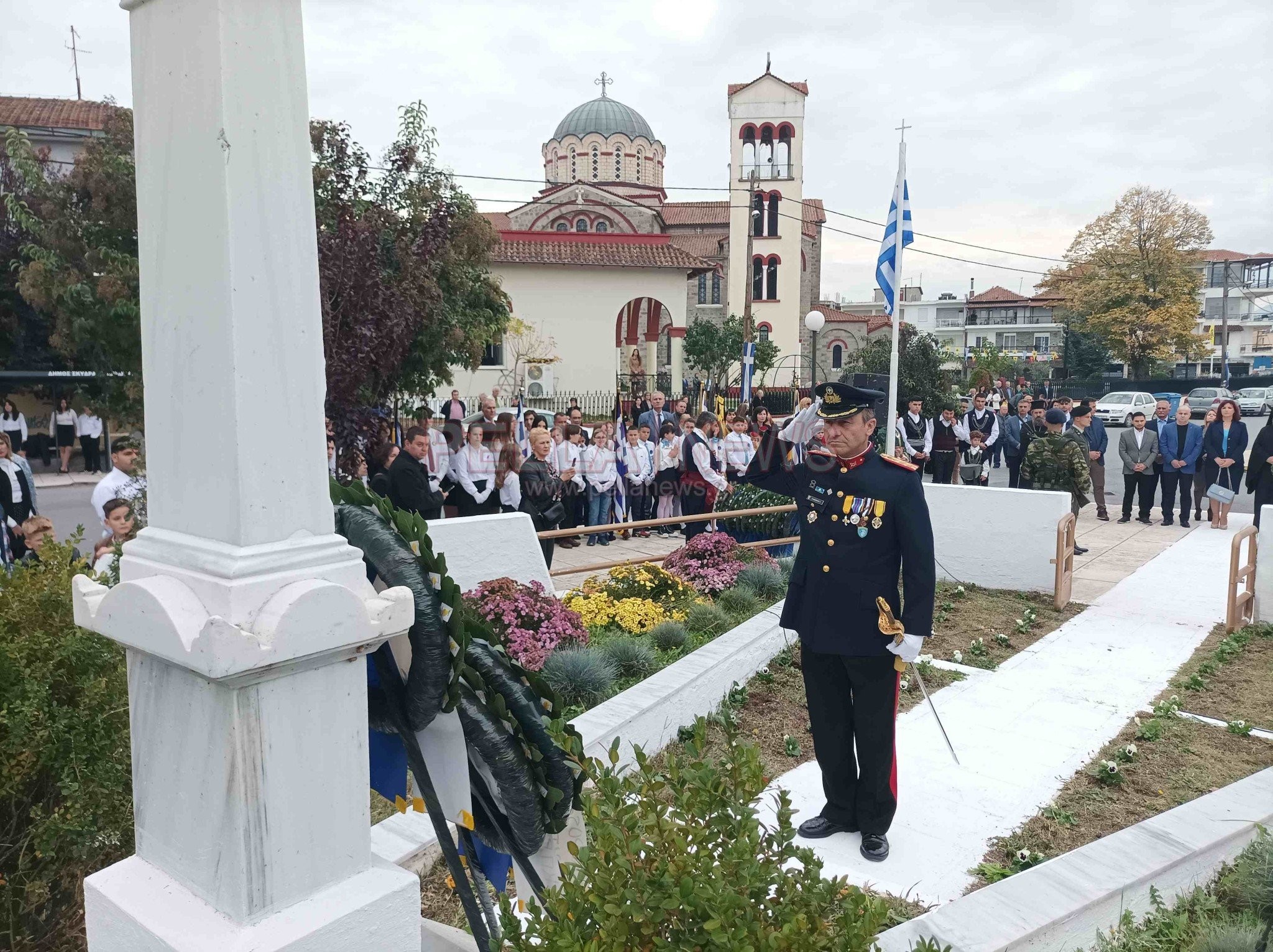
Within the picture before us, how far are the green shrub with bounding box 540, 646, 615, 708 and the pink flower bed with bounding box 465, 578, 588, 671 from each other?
0.18 meters

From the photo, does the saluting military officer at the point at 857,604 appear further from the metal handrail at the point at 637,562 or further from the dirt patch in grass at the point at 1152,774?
the metal handrail at the point at 637,562

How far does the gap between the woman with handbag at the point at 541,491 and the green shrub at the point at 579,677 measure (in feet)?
12.6

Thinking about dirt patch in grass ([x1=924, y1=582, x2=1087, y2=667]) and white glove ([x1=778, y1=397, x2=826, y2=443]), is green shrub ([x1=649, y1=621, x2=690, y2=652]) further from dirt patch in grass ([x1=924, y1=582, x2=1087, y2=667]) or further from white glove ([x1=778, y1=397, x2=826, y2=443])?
white glove ([x1=778, y1=397, x2=826, y2=443])

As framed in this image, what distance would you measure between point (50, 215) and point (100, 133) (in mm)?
2459

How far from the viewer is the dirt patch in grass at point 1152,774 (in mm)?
4340

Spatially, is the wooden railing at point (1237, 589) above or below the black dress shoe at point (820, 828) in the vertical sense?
above

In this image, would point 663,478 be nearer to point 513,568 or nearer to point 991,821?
point 513,568

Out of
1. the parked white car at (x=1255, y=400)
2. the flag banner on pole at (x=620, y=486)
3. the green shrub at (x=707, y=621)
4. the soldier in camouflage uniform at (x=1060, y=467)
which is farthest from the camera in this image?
the parked white car at (x=1255, y=400)

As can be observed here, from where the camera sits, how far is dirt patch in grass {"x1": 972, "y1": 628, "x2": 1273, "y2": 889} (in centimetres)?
434

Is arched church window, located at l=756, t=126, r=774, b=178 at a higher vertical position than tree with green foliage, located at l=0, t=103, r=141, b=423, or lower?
higher

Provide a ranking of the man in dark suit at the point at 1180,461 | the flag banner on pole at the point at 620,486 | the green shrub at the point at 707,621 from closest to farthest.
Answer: the green shrub at the point at 707,621 < the flag banner on pole at the point at 620,486 < the man in dark suit at the point at 1180,461

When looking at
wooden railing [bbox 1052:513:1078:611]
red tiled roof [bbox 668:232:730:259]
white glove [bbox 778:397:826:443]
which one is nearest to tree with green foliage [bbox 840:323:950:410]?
wooden railing [bbox 1052:513:1078:611]

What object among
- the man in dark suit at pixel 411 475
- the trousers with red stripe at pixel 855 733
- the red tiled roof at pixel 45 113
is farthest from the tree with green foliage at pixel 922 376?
the red tiled roof at pixel 45 113

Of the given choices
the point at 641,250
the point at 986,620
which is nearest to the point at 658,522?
the point at 986,620
